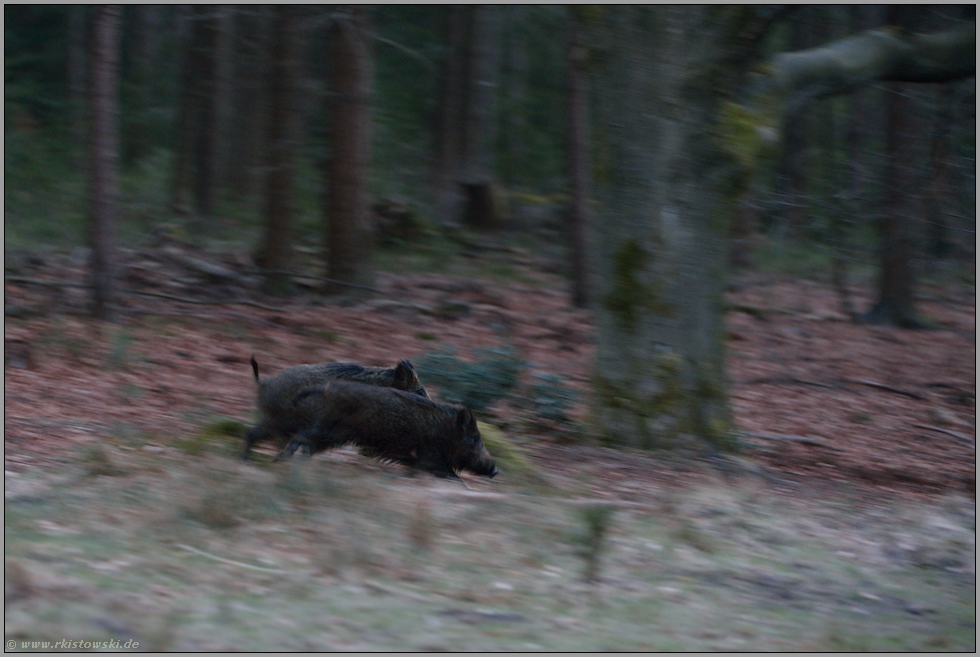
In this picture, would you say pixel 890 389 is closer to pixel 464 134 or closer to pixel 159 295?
pixel 159 295

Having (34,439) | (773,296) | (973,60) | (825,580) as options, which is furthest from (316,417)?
(773,296)

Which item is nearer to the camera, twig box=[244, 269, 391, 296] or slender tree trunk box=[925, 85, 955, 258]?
slender tree trunk box=[925, 85, 955, 258]

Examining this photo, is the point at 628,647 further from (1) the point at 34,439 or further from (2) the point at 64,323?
(2) the point at 64,323

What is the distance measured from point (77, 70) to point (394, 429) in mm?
23482

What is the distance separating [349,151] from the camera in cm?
1427

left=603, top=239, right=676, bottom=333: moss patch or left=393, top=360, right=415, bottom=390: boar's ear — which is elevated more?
left=603, top=239, right=676, bottom=333: moss patch

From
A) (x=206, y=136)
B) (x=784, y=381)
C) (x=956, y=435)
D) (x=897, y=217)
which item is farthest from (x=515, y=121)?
(x=956, y=435)

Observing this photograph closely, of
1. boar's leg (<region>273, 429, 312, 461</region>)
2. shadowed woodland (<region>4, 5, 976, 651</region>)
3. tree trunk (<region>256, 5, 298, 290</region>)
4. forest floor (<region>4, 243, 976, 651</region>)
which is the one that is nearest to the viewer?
forest floor (<region>4, 243, 976, 651</region>)

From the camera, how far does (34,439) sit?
7188mm

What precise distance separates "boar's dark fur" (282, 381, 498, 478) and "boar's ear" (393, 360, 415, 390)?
257 millimetres

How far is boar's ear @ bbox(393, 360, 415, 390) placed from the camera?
7.29m

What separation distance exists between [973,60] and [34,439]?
874 cm

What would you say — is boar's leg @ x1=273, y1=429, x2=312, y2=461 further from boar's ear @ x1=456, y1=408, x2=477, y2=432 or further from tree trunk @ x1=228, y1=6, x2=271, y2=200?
tree trunk @ x1=228, y1=6, x2=271, y2=200

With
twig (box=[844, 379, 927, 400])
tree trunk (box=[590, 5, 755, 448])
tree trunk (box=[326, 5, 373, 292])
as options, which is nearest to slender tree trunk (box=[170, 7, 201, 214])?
tree trunk (box=[326, 5, 373, 292])
